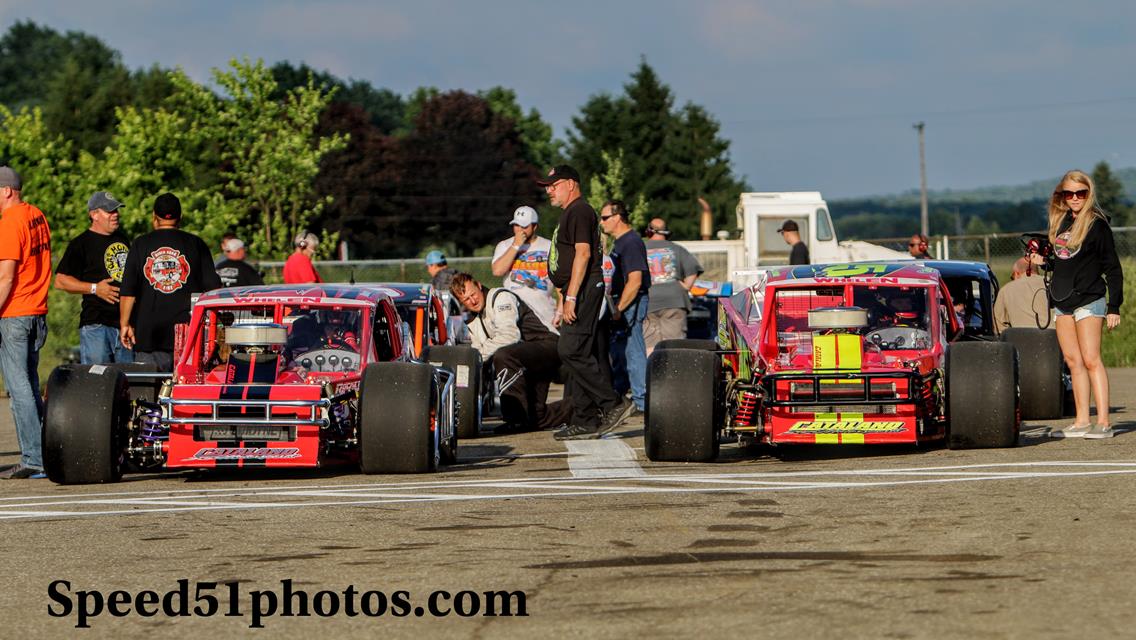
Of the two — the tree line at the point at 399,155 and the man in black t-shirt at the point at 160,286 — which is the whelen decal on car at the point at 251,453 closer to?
the man in black t-shirt at the point at 160,286

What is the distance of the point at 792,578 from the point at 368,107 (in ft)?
451

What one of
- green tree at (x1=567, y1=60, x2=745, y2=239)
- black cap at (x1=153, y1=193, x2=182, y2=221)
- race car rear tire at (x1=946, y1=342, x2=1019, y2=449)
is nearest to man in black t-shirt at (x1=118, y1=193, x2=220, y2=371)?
black cap at (x1=153, y1=193, x2=182, y2=221)

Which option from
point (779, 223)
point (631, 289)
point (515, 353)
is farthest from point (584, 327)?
point (779, 223)

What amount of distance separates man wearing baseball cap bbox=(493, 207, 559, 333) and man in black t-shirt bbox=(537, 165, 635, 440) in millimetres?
1926

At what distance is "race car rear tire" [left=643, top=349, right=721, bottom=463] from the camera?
38.9 ft

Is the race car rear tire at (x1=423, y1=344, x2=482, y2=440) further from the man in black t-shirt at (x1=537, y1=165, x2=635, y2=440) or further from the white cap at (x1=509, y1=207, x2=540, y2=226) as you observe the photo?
the white cap at (x1=509, y1=207, x2=540, y2=226)

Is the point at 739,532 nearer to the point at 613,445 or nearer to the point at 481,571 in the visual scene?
the point at 481,571

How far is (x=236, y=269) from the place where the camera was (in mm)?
19156

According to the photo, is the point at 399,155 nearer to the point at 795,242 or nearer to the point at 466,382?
the point at 795,242

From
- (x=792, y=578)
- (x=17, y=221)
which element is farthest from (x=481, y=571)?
(x=17, y=221)

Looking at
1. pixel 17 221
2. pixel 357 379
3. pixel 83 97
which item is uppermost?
pixel 83 97

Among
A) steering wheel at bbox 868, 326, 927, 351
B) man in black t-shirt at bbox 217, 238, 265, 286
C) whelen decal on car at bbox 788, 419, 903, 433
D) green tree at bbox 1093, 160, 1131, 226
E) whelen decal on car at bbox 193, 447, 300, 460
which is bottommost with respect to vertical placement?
whelen decal on car at bbox 193, 447, 300, 460

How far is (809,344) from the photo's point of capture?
1324 cm

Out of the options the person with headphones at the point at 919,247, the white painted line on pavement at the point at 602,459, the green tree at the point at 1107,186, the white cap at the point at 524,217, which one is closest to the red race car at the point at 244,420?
the white painted line on pavement at the point at 602,459
